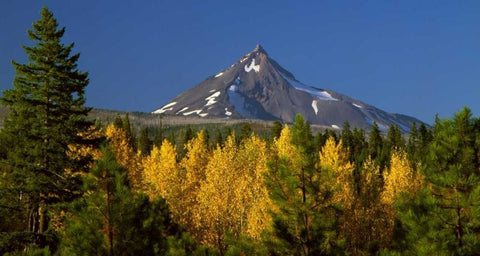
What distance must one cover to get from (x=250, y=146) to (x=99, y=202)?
99.7 feet

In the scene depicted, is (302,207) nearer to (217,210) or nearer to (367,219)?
(367,219)

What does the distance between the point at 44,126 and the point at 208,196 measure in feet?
42.4

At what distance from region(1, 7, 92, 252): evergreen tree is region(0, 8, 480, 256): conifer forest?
0.19ft

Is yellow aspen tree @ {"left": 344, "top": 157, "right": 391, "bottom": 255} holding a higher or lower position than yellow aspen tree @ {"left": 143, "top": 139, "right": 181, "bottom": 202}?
lower

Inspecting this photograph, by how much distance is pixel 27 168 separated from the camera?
23.1m

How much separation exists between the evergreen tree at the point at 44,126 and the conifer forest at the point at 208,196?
0.06m

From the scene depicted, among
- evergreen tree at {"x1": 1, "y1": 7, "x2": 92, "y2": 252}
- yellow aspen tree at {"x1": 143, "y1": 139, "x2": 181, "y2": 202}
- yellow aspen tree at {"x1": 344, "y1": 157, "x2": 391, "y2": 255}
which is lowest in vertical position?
yellow aspen tree at {"x1": 344, "y1": 157, "x2": 391, "y2": 255}

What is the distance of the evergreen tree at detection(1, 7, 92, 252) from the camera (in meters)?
23.3

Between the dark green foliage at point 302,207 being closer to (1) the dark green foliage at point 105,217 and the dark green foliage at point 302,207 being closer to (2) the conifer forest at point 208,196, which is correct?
(2) the conifer forest at point 208,196

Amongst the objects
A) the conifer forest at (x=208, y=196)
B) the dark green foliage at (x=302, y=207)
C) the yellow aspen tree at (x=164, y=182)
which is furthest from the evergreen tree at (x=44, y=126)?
the dark green foliage at (x=302, y=207)

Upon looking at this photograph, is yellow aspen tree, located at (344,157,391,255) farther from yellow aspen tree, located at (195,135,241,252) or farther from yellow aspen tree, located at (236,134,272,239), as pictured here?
yellow aspen tree, located at (195,135,241,252)

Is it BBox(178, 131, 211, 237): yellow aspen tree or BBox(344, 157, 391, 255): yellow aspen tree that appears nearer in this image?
BBox(344, 157, 391, 255): yellow aspen tree

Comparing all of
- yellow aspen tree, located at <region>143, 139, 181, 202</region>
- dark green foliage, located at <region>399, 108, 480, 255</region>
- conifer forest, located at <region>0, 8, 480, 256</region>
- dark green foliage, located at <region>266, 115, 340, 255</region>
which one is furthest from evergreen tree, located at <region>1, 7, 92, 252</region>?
dark green foliage, located at <region>399, 108, 480, 255</region>

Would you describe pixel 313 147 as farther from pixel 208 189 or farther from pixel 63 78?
pixel 208 189
